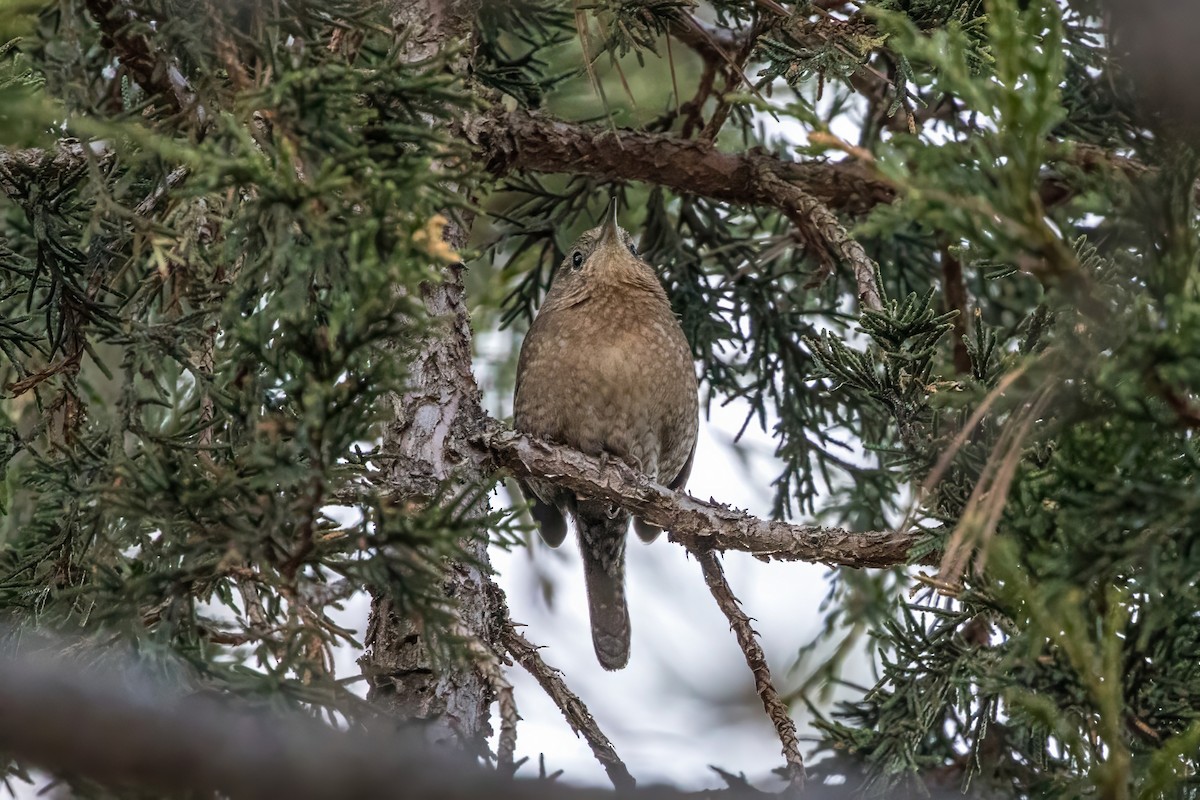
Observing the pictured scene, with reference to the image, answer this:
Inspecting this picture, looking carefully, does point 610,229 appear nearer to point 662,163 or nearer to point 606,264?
point 606,264

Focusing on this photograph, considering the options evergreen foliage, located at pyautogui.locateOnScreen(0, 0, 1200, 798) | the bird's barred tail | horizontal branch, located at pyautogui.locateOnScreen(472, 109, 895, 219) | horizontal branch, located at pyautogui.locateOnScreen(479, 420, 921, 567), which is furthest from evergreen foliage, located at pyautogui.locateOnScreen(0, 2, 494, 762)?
the bird's barred tail

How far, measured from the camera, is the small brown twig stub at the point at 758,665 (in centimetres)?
294

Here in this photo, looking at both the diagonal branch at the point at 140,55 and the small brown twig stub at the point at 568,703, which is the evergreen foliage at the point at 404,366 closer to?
the diagonal branch at the point at 140,55

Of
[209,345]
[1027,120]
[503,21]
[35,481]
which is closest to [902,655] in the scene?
[1027,120]

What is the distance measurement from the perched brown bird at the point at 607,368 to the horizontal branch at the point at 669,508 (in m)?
0.90

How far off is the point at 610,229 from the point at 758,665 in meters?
1.99

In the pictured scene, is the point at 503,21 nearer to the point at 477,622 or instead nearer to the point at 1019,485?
the point at 477,622

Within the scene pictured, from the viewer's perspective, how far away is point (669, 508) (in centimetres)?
341

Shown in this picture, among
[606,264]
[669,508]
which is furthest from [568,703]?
[606,264]

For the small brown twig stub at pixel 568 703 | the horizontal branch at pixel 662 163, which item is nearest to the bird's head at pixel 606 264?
the horizontal branch at pixel 662 163

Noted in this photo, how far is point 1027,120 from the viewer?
6.35 ft

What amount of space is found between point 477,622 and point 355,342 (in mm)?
1165

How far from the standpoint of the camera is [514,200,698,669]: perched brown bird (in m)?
4.43

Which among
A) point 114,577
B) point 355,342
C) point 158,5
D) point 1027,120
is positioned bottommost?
point 114,577
